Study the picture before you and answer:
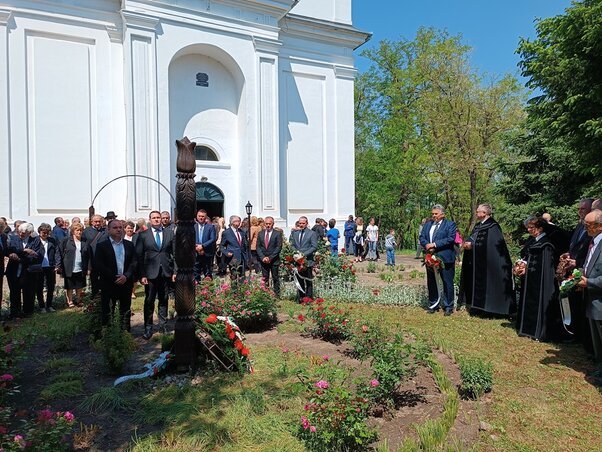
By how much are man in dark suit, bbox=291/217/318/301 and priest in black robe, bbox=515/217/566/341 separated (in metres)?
4.10

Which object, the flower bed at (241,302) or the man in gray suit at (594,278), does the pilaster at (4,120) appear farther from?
the man in gray suit at (594,278)

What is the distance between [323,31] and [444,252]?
54.1 ft

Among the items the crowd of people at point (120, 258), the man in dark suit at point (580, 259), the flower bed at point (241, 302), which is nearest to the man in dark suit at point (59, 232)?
the crowd of people at point (120, 258)

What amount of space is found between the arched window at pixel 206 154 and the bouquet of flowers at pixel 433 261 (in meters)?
13.4

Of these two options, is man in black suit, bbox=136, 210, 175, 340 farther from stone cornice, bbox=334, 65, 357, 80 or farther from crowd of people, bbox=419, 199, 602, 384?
stone cornice, bbox=334, 65, 357, 80

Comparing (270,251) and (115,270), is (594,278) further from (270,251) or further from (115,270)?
(270,251)

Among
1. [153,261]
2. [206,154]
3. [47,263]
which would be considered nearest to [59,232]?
[47,263]

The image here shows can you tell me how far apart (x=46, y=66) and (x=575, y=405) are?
1827 centimetres

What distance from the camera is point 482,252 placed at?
8438mm

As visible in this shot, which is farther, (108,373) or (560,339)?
(560,339)

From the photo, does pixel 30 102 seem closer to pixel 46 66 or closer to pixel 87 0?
pixel 46 66

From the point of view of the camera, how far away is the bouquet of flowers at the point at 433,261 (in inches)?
335

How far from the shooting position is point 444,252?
28.5ft

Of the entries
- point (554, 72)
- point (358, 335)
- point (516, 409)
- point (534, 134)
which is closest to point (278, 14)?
point (534, 134)
